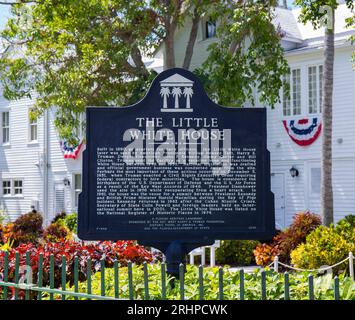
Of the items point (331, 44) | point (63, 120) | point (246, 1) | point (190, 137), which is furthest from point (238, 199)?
point (63, 120)

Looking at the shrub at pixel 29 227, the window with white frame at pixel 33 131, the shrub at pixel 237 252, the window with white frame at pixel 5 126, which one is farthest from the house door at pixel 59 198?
the shrub at pixel 237 252

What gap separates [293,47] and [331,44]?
7165 millimetres

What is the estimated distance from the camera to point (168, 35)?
1934 centimetres

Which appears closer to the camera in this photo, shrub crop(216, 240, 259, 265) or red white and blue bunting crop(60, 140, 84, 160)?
shrub crop(216, 240, 259, 265)

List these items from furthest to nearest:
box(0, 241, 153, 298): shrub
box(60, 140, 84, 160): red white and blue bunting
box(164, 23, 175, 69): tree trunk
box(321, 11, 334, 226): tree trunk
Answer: box(60, 140, 84, 160): red white and blue bunting < box(164, 23, 175, 69): tree trunk < box(321, 11, 334, 226): tree trunk < box(0, 241, 153, 298): shrub

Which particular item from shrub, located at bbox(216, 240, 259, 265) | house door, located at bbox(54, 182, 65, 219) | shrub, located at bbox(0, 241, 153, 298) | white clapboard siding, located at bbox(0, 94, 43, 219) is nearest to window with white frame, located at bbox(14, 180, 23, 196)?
white clapboard siding, located at bbox(0, 94, 43, 219)

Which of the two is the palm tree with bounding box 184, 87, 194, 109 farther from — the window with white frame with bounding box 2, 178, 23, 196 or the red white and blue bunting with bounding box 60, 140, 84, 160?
the window with white frame with bounding box 2, 178, 23, 196

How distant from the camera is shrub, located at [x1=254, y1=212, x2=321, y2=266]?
15695mm

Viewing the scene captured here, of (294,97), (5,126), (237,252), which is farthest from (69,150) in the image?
(237,252)

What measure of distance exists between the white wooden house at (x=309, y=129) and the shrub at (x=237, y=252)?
192 inches

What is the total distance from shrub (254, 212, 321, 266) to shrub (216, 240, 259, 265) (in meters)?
1.81

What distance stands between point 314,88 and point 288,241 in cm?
839

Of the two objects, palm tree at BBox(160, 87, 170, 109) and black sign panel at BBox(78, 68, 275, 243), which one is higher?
palm tree at BBox(160, 87, 170, 109)

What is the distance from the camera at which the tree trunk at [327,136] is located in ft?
52.4
